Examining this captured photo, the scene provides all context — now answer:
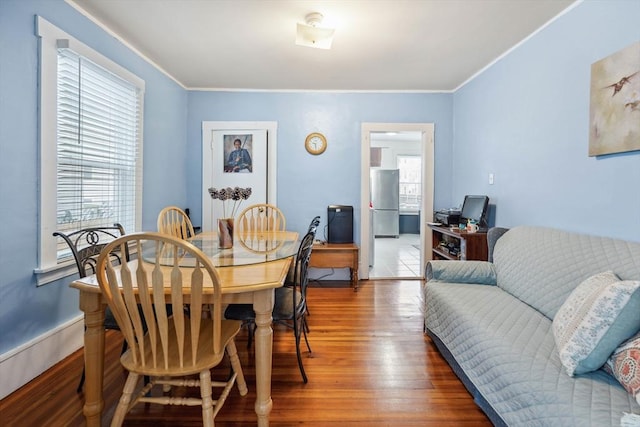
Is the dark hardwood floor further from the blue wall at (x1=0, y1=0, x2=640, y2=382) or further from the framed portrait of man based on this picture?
the framed portrait of man

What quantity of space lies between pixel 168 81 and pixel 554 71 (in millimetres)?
3622

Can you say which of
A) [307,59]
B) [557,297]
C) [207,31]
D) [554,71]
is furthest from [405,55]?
[557,297]

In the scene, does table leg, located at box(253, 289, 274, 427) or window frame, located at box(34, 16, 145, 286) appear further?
window frame, located at box(34, 16, 145, 286)

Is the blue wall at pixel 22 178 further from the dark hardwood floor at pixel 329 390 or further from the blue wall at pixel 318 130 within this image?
the blue wall at pixel 318 130

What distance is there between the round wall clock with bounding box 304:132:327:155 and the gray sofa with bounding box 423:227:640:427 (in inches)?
85.6

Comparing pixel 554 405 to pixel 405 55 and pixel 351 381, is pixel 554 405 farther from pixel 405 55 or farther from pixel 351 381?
pixel 405 55

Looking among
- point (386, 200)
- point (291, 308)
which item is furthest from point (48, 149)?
point (386, 200)

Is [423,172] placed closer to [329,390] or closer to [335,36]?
[335,36]

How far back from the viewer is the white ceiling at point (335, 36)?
222 cm

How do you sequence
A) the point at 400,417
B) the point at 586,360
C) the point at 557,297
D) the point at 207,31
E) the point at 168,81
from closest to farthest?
1. the point at 586,360
2. the point at 400,417
3. the point at 557,297
4. the point at 207,31
5. the point at 168,81

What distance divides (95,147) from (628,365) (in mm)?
3320

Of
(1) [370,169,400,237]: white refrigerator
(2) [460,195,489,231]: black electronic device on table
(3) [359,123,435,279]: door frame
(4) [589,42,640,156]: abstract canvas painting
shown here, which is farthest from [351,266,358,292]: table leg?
(1) [370,169,400,237]: white refrigerator

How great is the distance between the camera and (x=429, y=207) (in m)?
4.10

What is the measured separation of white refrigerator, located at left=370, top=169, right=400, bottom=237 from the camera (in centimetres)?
797
